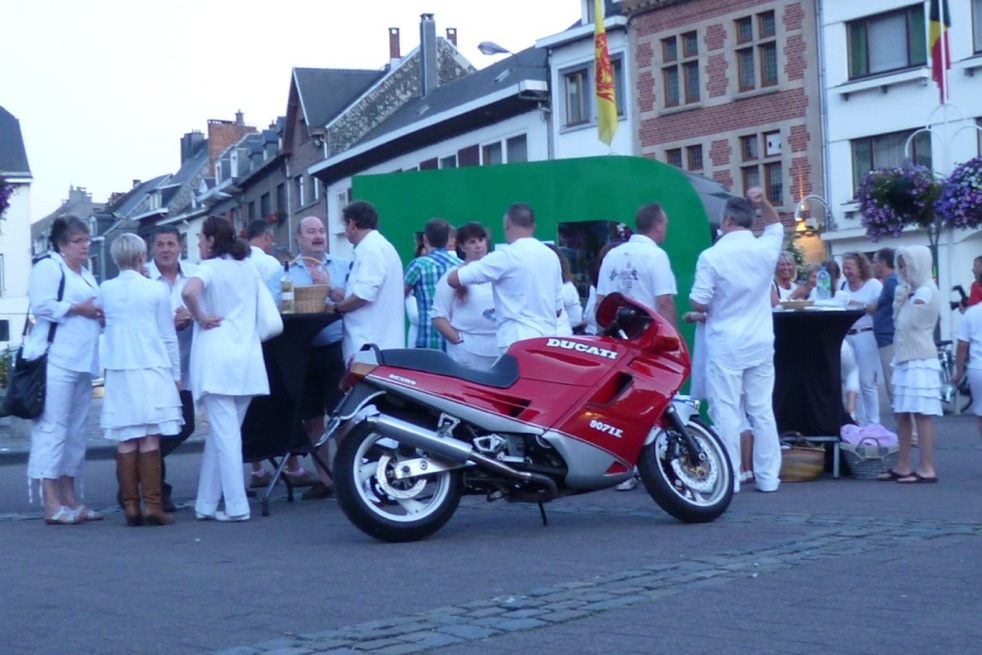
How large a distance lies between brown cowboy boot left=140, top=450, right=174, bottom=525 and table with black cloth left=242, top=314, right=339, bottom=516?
33.4 inches

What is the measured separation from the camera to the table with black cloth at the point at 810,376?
451 inches

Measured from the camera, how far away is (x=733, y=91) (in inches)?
1478

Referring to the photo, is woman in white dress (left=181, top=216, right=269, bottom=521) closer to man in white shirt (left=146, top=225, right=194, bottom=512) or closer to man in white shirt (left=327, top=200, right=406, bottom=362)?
man in white shirt (left=146, top=225, right=194, bottom=512)

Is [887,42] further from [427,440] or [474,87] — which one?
[427,440]

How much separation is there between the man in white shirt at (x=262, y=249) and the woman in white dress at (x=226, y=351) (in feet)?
4.84

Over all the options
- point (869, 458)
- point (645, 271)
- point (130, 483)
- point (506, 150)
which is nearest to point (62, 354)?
point (130, 483)

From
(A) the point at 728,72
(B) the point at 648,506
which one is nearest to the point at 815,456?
(B) the point at 648,506

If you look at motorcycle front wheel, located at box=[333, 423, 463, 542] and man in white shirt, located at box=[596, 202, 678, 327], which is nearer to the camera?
motorcycle front wheel, located at box=[333, 423, 463, 542]

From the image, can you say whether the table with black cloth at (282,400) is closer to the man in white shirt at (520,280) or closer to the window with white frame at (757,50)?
the man in white shirt at (520,280)

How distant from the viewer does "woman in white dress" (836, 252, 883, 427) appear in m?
14.3

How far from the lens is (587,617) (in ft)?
19.2

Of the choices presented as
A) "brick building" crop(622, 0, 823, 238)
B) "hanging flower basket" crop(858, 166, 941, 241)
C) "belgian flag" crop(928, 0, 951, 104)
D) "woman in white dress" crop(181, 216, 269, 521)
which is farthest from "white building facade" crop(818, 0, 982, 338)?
"woman in white dress" crop(181, 216, 269, 521)

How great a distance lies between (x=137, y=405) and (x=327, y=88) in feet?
169

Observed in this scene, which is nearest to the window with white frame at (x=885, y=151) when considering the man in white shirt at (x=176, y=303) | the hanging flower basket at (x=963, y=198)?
the hanging flower basket at (x=963, y=198)
